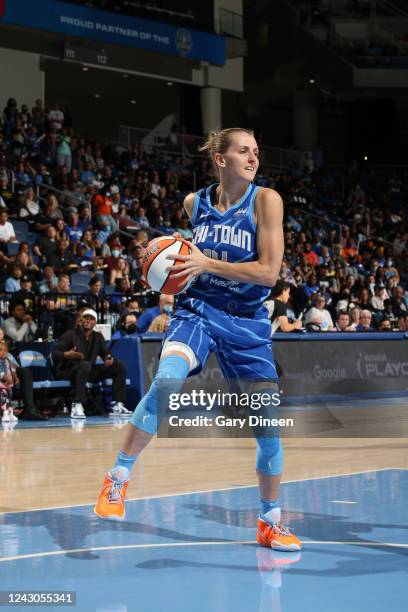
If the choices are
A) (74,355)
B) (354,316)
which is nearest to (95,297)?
(74,355)

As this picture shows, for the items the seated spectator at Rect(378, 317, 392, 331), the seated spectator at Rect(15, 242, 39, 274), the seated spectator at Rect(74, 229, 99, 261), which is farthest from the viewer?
the seated spectator at Rect(378, 317, 392, 331)

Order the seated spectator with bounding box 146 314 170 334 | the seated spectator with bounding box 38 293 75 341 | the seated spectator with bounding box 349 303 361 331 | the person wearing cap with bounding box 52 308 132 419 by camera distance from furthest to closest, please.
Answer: the seated spectator with bounding box 349 303 361 331 < the seated spectator with bounding box 38 293 75 341 < the seated spectator with bounding box 146 314 170 334 < the person wearing cap with bounding box 52 308 132 419

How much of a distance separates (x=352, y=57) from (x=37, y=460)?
28022mm

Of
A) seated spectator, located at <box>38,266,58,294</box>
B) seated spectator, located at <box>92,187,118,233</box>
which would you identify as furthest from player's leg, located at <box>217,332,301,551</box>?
seated spectator, located at <box>92,187,118,233</box>

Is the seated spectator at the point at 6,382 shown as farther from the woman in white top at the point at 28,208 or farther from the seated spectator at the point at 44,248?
the woman in white top at the point at 28,208

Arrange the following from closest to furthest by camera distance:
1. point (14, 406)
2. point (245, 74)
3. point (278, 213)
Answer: point (278, 213) < point (14, 406) < point (245, 74)

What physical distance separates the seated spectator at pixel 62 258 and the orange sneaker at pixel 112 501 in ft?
39.6

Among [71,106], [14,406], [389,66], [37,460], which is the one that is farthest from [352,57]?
[37,460]

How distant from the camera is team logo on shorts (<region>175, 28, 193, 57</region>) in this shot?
2884 cm

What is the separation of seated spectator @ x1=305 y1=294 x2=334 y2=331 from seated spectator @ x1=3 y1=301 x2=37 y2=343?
5161mm

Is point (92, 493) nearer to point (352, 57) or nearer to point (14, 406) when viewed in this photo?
point (14, 406)

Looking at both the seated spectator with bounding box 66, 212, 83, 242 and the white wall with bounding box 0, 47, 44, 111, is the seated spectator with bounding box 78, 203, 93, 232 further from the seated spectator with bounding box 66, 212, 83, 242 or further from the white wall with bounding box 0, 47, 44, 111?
the white wall with bounding box 0, 47, 44, 111

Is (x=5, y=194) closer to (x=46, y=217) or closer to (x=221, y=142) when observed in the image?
(x=46, y=217)

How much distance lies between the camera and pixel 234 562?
4945 millimetres
